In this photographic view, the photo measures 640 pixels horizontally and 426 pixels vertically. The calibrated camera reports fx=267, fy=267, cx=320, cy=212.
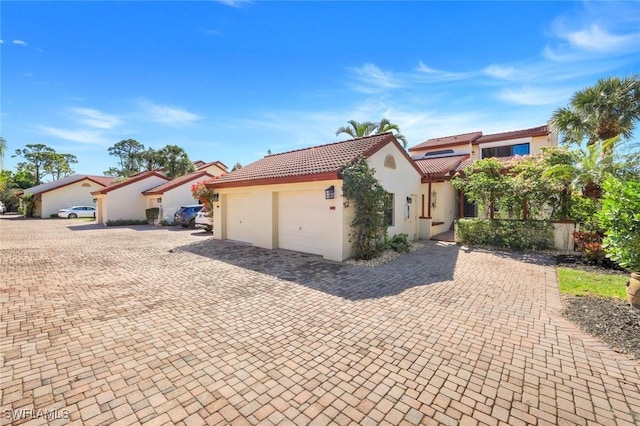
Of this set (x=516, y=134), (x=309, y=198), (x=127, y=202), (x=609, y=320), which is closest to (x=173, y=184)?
(x=127, y=202)

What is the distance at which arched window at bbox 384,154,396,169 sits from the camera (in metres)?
11.6

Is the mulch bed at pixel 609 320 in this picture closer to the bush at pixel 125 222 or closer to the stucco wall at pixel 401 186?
the stucco wall at pixel 401 186

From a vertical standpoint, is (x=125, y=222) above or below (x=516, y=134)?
below

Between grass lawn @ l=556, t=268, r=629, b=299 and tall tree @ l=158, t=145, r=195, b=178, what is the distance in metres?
34.5

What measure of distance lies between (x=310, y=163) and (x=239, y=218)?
5.17 metres

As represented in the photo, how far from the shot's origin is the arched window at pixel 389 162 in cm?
1162

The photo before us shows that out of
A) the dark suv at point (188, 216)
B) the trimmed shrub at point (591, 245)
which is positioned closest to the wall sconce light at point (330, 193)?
the trimmed shrub at point (591, 245)

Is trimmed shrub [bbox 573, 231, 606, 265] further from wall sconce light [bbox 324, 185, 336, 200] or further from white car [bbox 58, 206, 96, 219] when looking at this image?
white car [bbox 58, 206, 96, 219]

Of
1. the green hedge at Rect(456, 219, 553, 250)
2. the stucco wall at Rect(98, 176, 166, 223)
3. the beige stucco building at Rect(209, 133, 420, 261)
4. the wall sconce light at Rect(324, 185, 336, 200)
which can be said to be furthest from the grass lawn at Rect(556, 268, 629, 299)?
the stucco wall at Rect(98, 176, 166, 223)

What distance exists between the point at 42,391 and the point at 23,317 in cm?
298

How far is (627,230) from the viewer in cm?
528

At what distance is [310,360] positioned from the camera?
3.67 meters

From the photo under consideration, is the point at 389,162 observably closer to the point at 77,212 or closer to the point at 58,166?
the point at 77,212

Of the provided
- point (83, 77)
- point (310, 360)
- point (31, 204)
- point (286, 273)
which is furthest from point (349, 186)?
point (31, 204)
